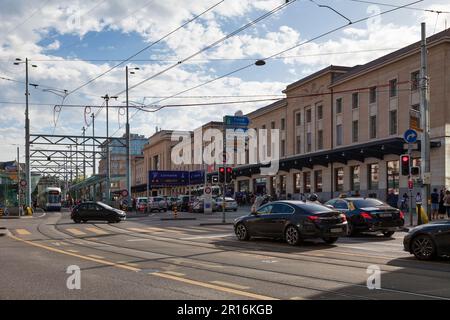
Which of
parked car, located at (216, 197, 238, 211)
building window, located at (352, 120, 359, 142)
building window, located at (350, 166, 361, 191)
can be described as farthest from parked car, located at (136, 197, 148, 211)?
building window, located at (352, 120, 359, 142)

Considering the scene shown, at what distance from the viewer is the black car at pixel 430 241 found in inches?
500

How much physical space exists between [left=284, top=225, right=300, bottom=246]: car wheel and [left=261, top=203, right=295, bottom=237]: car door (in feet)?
0.74

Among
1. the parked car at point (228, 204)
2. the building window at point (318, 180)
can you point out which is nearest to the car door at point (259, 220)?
the parked car at point (228, 204)

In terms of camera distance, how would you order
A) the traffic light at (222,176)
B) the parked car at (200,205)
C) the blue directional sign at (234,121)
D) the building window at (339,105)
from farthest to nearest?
the building window at (339,105), the parked car at (200,205), the blue directional sign at (234,121), the traffic light at (222,176)

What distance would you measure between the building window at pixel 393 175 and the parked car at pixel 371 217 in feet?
79.2

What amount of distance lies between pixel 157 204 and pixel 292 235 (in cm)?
3713

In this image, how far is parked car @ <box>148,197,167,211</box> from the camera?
52.2 metres

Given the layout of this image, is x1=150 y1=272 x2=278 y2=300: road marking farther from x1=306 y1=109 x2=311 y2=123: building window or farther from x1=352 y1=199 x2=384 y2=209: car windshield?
x1=306 y1=109 x2=311 y2=123: building window

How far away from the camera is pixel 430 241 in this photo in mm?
13047

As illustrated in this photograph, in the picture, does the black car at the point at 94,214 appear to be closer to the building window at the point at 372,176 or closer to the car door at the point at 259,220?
the car door at the point at 259,220

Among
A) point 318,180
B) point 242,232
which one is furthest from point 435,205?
point 318,180

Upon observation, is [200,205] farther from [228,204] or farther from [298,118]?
[298,118]

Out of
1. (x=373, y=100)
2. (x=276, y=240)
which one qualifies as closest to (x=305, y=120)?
(x=373, y=100)
